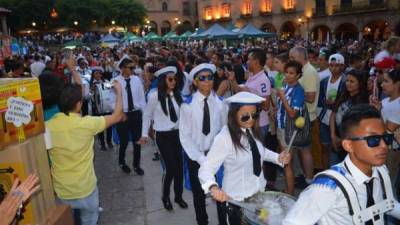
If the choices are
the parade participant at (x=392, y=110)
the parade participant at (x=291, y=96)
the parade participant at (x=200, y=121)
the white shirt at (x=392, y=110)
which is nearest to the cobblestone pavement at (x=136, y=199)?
the parade participant at (x=200, y=121)

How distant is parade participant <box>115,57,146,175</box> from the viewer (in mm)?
7305

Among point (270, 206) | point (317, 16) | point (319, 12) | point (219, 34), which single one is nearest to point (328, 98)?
point (270, 206)

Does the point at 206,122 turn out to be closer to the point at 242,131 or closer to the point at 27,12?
the point at 242,131

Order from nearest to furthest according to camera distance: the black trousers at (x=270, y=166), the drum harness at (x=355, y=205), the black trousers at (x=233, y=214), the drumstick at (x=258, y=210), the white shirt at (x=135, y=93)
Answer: the drum harness at (x=355, y=205)
the drumstick at (x=258, y=210)
the black trousers at (x=233, y=214)
the black trousers at (x=270, y=166)
the white shirt at (x=135, y=93)

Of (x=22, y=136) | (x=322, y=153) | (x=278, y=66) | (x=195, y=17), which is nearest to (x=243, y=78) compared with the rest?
(x=278, y=66)

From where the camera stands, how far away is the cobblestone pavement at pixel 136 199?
17.7 feet

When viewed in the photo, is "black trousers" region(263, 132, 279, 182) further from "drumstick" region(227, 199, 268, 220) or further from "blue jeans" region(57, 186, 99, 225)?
"drumstick" region(227, 199, 268, 220)

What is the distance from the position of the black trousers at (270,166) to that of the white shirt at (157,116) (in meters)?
1.64

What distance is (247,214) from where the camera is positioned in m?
2.96

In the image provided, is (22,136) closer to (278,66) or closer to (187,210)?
(187,210)

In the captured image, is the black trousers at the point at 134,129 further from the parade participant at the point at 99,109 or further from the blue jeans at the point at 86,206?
the blue jeans at the point at 86,206

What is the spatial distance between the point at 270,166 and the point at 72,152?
3.40m

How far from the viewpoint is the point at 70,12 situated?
53.7 metres

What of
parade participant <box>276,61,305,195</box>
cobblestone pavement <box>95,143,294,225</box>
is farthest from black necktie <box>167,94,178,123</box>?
parade participant <box>276,61,305,195</box>
